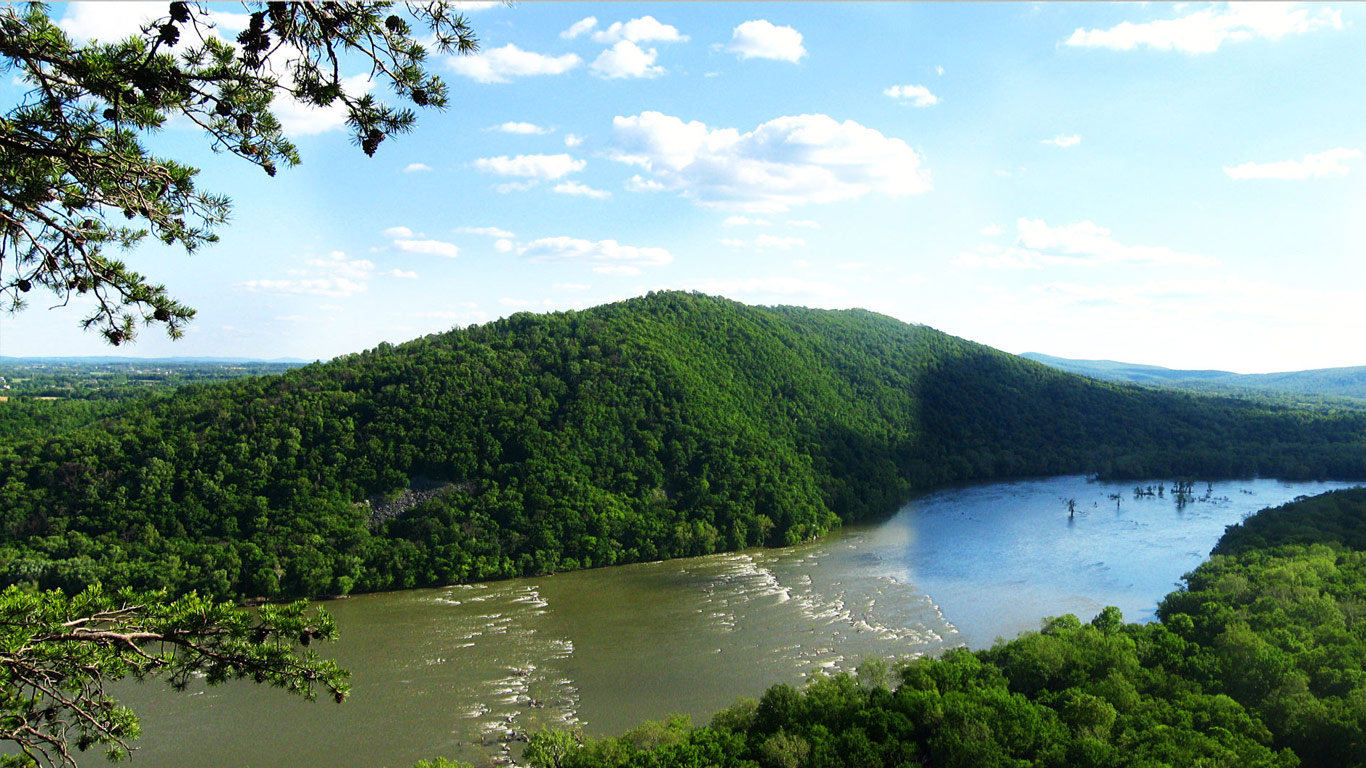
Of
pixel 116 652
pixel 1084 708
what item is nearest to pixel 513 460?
pixel 1084 708

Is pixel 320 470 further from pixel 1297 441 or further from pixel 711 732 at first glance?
pixel 1297 441

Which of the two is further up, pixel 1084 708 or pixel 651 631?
pixel 1084 708

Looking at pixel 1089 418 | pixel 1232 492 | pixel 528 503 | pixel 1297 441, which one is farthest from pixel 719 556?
pixel 1297 441

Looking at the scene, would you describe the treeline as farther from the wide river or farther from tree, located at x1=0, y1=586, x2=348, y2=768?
tree, located at x1=0, y1=586, x2=348, y2=768

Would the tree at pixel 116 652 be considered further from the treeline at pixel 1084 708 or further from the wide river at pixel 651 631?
the wide river at pixel 651 631

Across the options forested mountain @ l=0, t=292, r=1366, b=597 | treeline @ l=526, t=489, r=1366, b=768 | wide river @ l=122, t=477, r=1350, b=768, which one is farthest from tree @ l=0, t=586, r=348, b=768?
forested mountain @ l=0, t=292, r=1366, b=597

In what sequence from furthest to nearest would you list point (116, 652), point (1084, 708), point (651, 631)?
point (651, 631) < point (1084, 708) < point (116, 652)

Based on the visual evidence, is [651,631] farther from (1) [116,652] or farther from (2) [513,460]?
(1) [116,652]
